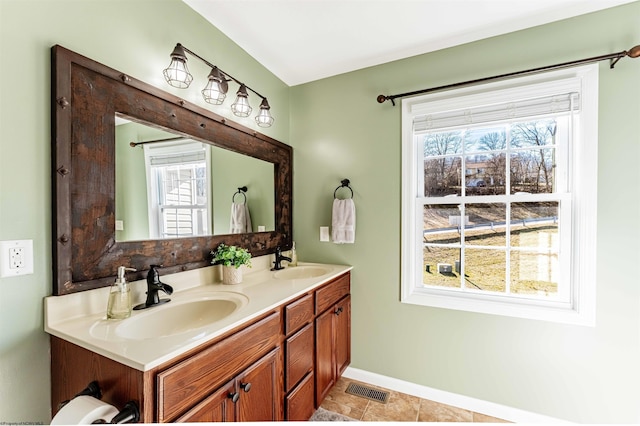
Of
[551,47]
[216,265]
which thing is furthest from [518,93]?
[216,265]

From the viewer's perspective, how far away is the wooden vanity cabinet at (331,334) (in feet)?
5.51

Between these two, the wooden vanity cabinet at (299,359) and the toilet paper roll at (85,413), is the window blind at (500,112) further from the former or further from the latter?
the toilet paper roll at (85,413)

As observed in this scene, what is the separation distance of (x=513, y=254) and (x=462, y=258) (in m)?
0.30

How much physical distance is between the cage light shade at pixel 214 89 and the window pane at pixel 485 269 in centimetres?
189

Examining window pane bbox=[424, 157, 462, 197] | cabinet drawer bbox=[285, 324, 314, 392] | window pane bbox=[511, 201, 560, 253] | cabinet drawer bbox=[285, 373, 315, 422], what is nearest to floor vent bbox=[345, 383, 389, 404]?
cabinet drawer bbox=[285, 373, 315, 422]

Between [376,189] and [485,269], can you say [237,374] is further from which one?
[485,269]

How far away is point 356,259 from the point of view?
2.12 m

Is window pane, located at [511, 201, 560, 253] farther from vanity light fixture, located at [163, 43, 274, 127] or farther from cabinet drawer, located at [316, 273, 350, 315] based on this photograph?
vanity light fixture, located at [163, 43, 274, 127]

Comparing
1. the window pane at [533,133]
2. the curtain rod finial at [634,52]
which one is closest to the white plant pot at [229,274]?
the window pane at [533,133]

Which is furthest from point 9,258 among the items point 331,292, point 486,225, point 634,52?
point 634,52

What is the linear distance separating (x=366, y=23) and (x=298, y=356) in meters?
2.02

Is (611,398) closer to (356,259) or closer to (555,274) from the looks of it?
(555,274)

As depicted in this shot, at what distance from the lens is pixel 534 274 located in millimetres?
1715

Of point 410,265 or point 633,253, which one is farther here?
point 410,265
